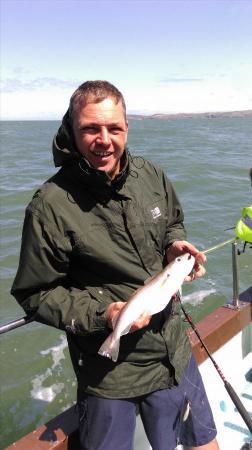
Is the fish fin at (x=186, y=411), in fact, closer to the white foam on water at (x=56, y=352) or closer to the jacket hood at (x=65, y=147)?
the jacket hood at (x=65, y=147)

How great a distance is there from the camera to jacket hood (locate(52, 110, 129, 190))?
8.93ft

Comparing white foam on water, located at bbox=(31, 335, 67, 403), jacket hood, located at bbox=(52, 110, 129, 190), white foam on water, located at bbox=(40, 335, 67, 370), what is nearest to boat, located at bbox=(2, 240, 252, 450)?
jacket hood, located at bbox=(52, 110, 129, 190)

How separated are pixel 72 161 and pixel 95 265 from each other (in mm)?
684

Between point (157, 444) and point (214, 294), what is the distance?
306 inches

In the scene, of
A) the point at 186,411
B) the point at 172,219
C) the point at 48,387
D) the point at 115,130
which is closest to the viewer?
the point at 115,130

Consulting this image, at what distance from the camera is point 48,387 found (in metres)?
7.90

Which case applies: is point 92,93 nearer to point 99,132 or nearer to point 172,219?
point 99,132

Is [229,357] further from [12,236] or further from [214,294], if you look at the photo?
[12,236]

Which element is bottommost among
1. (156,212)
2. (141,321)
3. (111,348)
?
(111,348)

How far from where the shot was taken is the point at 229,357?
475cm

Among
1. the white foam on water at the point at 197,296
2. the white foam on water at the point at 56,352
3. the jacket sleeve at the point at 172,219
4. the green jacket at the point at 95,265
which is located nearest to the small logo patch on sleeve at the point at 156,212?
the green jacket at the point at 95,265

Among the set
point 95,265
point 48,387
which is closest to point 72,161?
point 95,265

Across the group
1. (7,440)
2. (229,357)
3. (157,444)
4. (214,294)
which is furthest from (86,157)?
(214,294)

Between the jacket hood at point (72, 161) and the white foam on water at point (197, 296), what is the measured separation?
7.90m
